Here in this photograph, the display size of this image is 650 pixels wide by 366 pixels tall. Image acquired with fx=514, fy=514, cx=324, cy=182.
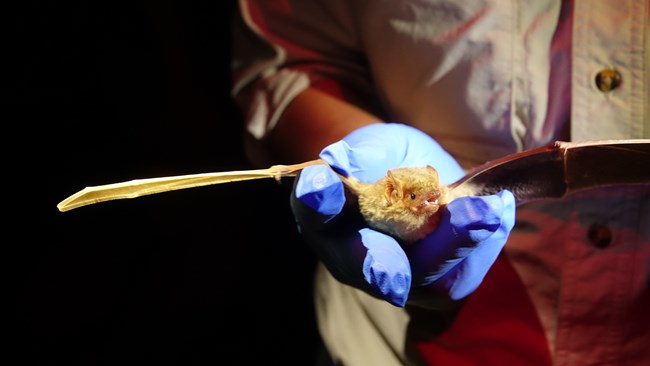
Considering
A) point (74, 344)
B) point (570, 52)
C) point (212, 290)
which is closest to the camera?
point (570, 52)

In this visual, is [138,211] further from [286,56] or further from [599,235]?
[599,235]

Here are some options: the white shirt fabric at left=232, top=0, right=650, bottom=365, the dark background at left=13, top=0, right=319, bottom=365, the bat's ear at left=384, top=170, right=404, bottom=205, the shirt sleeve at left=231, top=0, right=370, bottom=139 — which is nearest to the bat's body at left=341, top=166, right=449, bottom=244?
the bat's ear at left=384, top=170, right=404, bottom=205

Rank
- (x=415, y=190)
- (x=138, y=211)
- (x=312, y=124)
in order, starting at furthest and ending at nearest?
(x=138, y=211), (x=312, y=124), (x=415, y=190)

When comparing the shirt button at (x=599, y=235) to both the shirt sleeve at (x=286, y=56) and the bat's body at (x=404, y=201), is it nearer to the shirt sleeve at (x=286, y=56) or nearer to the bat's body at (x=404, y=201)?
the bat's body at (x=404, y=201)

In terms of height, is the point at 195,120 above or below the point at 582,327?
above

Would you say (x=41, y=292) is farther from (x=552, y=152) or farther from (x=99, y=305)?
(x=552, y=152)

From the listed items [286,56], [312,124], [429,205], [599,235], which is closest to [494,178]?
[429,205]

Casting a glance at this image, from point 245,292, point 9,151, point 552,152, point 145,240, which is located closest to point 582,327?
point 552,152

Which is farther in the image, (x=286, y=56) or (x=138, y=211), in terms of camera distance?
(x=138, y=211)
